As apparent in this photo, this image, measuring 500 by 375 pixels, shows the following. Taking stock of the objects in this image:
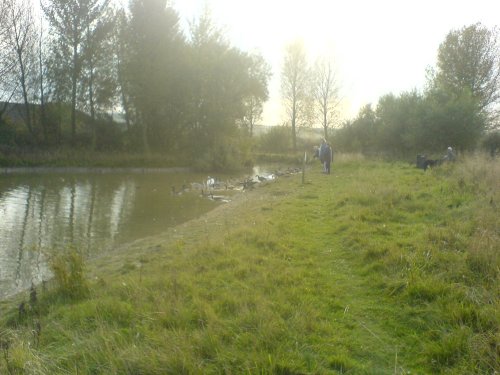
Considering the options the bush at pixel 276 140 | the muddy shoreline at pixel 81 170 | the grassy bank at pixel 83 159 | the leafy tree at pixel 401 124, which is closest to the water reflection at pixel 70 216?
the muddy shoreline at pixel 81 170

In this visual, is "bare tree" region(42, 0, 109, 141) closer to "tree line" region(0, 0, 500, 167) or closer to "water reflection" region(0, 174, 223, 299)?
"tree line" region(0, 0, 500, 167)

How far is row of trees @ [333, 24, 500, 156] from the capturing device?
28719 mm

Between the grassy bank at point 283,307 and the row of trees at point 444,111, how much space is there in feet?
75.2

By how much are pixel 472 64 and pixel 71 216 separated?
126ft

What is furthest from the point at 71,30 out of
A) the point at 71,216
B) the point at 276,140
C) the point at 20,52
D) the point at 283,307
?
the point at 283,307

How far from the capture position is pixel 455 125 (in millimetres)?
28422

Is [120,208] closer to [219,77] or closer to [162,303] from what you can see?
[162,303]

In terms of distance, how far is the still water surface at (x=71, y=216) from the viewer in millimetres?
8203

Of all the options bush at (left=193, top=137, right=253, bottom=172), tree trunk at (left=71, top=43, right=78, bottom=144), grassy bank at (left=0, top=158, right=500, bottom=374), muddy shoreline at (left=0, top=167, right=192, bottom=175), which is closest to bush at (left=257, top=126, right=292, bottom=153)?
bush at (left=193, top=137, right=253, bottom=172)

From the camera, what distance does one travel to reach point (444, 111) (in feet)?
94.3

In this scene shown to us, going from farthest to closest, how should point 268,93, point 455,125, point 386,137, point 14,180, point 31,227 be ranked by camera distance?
point 268,93, point 386,137, point 455,125, point 14,180, point 31,227

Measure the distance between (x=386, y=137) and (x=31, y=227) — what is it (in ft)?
107

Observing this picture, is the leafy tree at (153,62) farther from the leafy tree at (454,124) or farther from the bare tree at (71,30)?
the leafy tree at (454,124)

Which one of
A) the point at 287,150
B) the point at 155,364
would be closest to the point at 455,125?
the point at 287,150
